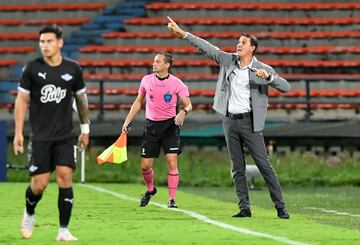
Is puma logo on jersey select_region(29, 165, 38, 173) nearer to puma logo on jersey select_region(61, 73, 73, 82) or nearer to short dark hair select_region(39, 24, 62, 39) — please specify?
puma logo on jersey select_region(61, 73, 73, 82)

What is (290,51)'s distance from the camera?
31.4 meters

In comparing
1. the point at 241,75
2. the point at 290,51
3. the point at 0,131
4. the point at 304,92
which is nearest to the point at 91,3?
the point at 290,51

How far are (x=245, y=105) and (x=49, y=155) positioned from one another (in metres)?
4.02

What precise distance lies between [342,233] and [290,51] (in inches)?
768

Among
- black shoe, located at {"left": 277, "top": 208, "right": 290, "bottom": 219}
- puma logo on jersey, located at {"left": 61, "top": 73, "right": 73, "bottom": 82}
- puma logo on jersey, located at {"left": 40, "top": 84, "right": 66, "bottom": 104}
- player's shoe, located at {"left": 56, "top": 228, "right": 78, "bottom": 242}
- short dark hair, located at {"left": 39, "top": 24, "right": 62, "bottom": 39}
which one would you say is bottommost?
black shoe, located at {"left": 277, "top": 208, "right": 290, "bottom": 219}

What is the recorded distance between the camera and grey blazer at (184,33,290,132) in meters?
14.7

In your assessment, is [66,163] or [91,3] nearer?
[66,163]

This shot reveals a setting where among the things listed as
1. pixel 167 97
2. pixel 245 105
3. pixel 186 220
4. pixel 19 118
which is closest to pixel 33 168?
pixel 19 118

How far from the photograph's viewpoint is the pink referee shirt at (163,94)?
17.0 m

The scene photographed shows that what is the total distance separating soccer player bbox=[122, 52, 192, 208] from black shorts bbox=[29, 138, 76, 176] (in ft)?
18.6

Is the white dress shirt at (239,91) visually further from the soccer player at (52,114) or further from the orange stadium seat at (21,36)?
the orange stadium seat at (21,36)

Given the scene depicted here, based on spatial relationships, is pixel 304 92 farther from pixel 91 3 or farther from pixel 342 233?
pixel 342 233

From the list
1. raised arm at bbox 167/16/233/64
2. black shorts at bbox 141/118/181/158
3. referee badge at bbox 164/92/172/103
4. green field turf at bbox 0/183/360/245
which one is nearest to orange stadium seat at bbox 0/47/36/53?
green field turf at bbox 0/183/360/245

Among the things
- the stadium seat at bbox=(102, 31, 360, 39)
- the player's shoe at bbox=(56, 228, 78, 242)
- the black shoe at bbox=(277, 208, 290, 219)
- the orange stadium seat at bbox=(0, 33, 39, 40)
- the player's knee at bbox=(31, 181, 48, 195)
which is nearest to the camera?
the player's shoe at bbox=(56, 228, 78, 242)
